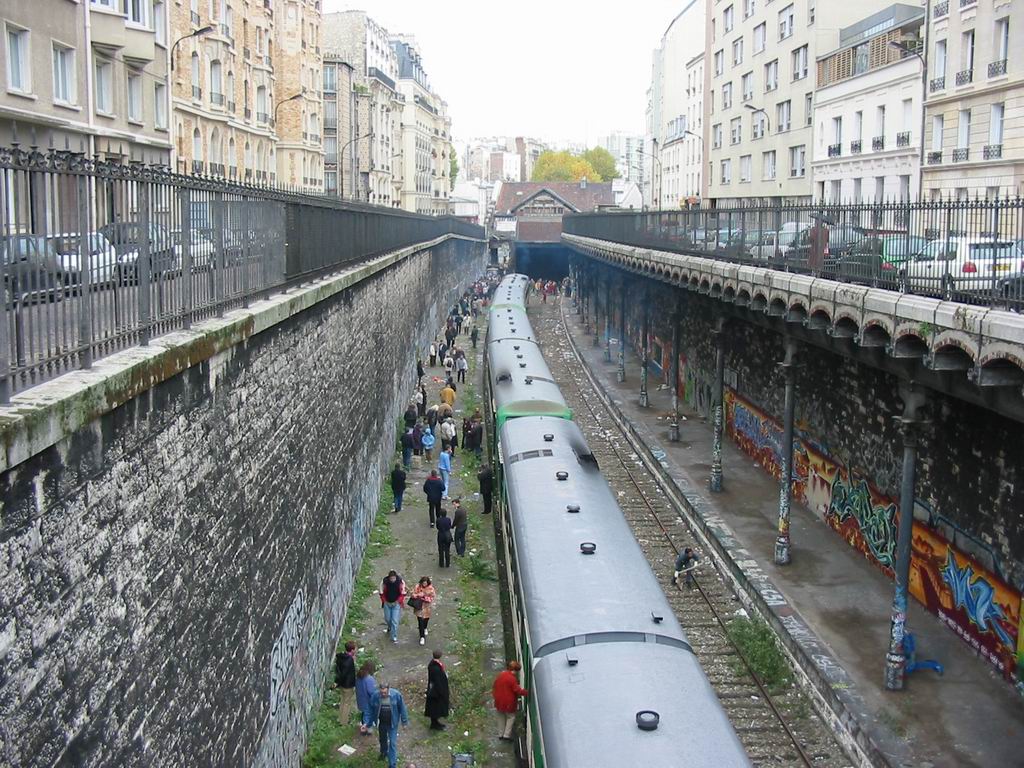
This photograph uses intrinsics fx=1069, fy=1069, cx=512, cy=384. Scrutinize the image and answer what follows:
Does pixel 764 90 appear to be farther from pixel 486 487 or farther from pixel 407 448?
pixel 486 487

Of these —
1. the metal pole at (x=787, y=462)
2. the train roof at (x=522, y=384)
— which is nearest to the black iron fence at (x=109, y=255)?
the train roof at (x=522, y=384)

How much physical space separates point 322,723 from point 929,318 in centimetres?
893

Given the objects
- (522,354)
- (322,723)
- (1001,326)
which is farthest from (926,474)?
(522,354)

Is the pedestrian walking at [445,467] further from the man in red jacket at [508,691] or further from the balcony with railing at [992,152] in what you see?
the balcony with railing at [992,152]

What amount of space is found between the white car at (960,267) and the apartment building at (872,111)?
21.3m

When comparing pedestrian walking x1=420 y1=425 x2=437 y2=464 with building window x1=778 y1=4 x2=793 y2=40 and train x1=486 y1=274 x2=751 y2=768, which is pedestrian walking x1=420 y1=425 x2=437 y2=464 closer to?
train x1=486 y1=274 x2=751 y2=768

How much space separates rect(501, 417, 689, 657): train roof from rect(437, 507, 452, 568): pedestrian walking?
9.66 ft

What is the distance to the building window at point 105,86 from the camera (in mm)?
29625

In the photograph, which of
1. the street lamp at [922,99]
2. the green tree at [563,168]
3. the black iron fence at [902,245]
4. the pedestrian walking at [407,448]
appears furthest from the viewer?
the green tree at [563,168]

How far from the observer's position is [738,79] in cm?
5434

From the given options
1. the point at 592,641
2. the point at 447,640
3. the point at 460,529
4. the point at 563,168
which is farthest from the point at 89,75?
the point at 563,168

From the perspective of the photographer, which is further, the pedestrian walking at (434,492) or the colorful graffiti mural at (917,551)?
the pedestrian walking at (434,492)

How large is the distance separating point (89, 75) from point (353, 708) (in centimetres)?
2022

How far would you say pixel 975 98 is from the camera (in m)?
31.0
